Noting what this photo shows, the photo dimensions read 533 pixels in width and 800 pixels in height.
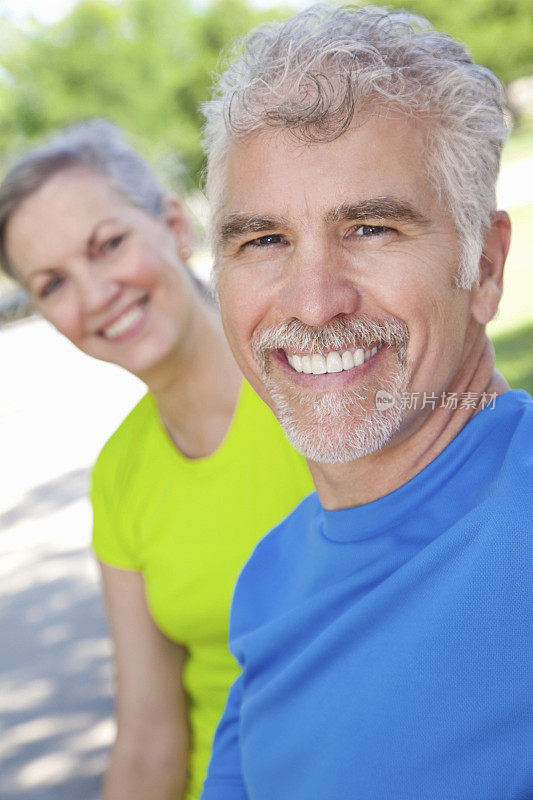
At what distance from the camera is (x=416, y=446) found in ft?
5.34

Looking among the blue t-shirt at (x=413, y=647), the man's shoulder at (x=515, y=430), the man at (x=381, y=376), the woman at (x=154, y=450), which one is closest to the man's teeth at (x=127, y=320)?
the woman at (x=154, y=450)

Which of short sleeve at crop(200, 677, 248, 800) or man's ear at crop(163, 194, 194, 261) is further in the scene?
man's ear at crop(163, 194, 194, 261)

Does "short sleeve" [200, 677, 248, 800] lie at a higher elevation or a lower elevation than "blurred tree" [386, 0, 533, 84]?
lower

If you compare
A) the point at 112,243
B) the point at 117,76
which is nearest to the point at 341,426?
the point at 112,243

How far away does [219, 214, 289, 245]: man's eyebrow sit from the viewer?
153cm

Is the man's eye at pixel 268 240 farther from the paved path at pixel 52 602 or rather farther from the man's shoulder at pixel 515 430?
the paved path at pixel 52 602

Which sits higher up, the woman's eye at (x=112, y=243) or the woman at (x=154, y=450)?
the woman's eye at (x=112, y=243)

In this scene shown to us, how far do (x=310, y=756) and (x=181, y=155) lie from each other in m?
41.4

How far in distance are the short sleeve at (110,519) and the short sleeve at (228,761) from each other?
2.45 ft

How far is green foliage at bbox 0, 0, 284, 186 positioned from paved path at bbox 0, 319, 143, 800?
104ft

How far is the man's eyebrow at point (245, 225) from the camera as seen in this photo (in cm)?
153

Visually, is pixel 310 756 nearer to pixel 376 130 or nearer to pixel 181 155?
pixel 376 130

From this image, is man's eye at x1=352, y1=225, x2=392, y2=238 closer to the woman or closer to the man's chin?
the man's chin

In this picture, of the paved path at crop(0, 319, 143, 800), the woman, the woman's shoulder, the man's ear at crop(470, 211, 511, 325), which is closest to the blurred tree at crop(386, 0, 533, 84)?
the paved path at crop(0, 319, 143, 800)
